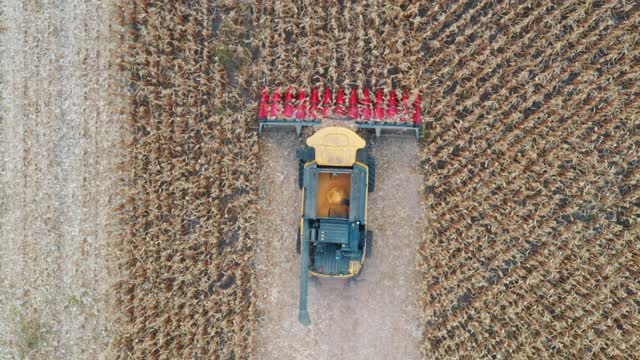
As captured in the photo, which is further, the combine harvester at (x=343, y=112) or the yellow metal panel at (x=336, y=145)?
the combine harvester at (x=343, y=112)

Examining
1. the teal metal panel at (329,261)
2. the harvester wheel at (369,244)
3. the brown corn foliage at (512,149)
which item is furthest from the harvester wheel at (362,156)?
the teal metal panel at (329,261)

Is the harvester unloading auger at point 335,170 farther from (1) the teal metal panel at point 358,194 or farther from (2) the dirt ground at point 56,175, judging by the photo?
(2) the dirt ground at point 56,175

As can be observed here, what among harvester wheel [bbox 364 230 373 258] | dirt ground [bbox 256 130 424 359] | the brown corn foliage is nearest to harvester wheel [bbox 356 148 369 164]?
dirt ground [bbox 256 130 424 359]

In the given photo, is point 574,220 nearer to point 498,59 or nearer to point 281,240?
point 498,59

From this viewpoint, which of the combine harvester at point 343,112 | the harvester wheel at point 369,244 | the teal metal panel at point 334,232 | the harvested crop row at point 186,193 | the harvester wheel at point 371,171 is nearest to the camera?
the teal metal panel at point 334,232

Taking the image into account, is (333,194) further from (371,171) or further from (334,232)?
(371,171)

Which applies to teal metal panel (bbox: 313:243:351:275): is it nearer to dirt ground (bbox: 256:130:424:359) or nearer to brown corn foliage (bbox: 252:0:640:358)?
dirt ground (bbox: 256:130:424:359)

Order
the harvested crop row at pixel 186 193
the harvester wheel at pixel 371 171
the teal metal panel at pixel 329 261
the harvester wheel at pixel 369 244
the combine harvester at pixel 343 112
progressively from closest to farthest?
the teal metal panel at pixel 329 261
the combine harvester at pixel 343 112
the harvester wheel at pixel 371 171
the harvester wheel at pixel 369 244
the harvested crop row at pixel 186 193

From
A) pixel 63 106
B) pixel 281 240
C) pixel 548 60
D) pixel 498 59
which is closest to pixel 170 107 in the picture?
pixel 63 106
